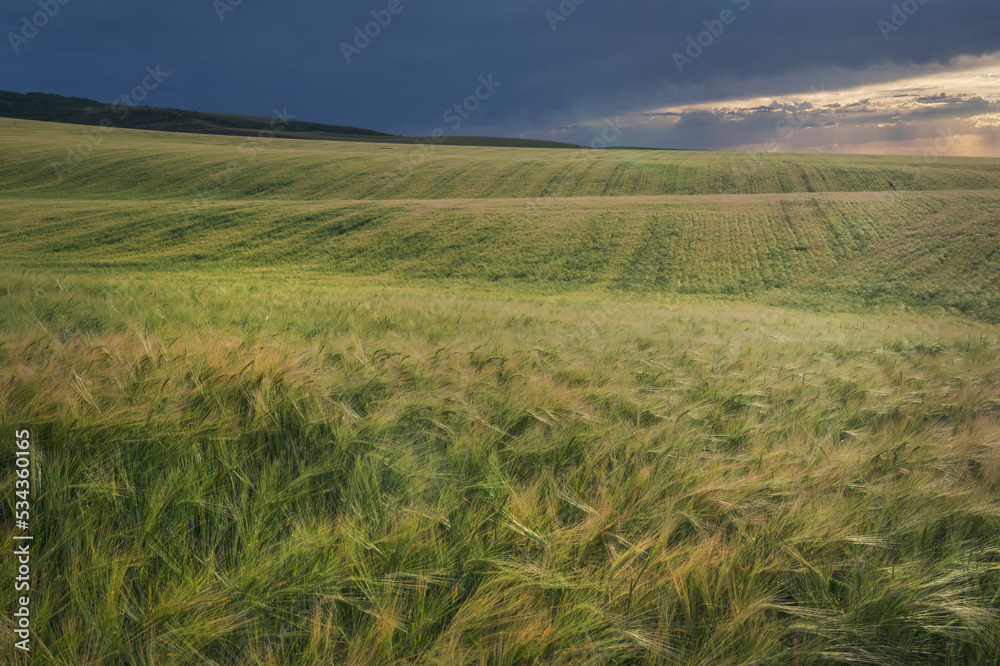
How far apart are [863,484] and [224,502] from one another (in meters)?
2.28

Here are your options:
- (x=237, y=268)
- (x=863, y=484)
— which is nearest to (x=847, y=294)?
(x=863, y=484)

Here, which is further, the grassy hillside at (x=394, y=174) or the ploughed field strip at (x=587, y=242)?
the grassy hillside at (x=394, y=174)

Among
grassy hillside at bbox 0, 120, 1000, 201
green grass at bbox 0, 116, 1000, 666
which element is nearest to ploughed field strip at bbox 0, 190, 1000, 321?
grassy hillside at bbox 0, 120, 1000, 201

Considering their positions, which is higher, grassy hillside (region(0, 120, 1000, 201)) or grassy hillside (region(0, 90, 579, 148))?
grassy hillside (region(0, 90, 579, 148))

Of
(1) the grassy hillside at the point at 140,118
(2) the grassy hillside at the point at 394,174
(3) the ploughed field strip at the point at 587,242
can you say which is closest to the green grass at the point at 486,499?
(3) the ploughed field strip at the point at 587,242

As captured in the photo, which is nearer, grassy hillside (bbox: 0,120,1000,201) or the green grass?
the green grass

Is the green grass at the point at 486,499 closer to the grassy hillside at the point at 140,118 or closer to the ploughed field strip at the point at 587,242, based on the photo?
the ploughed field strip at the point at 587,242

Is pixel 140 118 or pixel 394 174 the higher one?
pixel 140 118

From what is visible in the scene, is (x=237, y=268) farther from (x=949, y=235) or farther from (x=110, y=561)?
(x=949, y=235)

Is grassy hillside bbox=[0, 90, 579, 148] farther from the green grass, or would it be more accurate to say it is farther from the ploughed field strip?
the green grass

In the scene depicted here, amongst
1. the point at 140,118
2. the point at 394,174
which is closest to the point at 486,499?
the point at 394,174

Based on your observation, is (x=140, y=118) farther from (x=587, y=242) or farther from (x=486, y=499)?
(x=486, y=499)

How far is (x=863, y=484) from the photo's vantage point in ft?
6.37

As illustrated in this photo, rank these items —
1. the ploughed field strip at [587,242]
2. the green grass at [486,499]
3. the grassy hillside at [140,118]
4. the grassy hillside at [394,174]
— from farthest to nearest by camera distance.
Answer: the grassy hillside at [140,118], the grassy hillside at [394,174], the ploughed field strip at [587,242], the green grass at [486,499]
